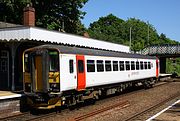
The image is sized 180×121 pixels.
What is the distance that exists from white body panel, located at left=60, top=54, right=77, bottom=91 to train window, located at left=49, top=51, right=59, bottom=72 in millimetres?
240

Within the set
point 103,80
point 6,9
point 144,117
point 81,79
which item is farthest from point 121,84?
point 6,9

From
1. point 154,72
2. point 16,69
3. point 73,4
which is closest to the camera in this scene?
point 16,69

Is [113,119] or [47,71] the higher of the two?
[47,71]

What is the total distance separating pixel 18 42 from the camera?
21547mm

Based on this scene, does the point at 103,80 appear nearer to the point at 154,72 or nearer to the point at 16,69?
the point at 16,69

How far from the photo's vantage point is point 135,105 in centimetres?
2000

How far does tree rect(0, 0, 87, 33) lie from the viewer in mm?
43475

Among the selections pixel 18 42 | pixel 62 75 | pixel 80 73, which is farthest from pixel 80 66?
pixel 18 42

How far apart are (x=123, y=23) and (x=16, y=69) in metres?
102

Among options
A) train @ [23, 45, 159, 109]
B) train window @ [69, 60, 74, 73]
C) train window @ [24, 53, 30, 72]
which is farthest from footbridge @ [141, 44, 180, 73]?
train window @ [24, 53, 30, 72]

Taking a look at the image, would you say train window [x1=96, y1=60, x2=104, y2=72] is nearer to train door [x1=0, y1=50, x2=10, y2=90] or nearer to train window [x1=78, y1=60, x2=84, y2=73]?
train window [x1=78, y1=60, x2=84, y2=73]

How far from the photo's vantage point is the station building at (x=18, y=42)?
21531 mm

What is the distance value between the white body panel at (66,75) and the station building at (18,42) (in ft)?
13.7

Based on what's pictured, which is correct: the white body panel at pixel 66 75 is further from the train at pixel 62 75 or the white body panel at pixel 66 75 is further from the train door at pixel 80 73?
the train door at pixel 80 73
